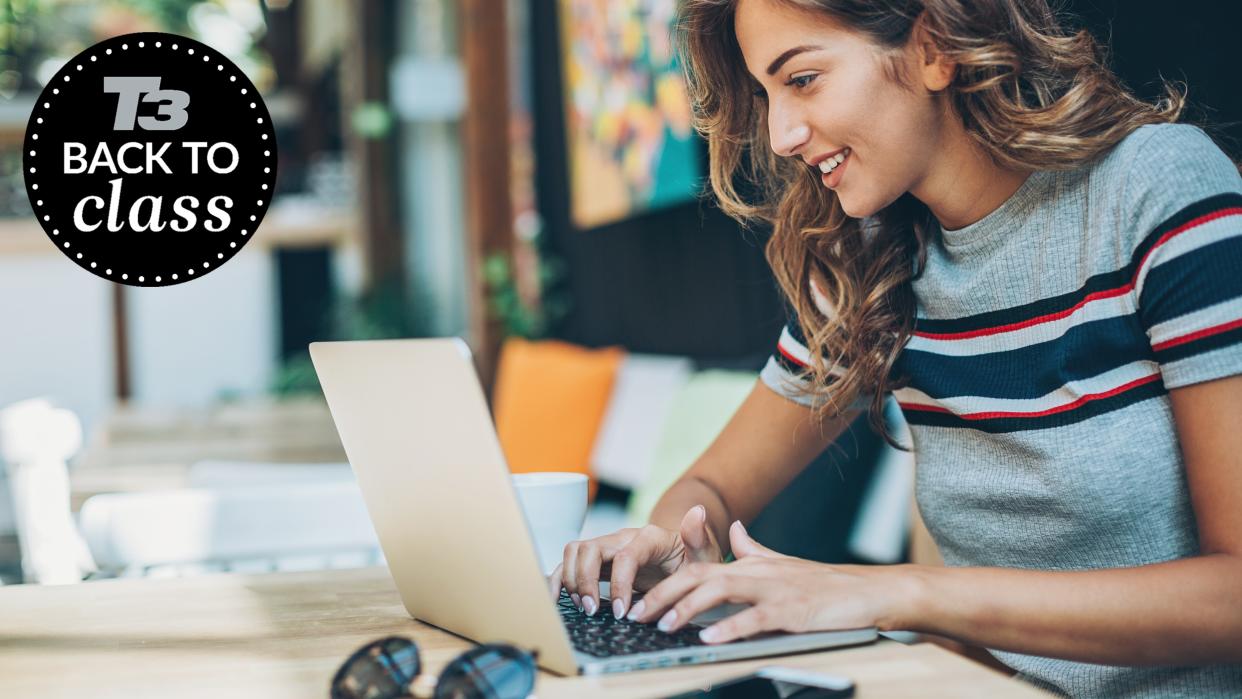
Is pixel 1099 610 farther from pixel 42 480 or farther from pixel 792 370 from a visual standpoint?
pixel 42 480

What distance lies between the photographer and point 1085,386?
1063 mm

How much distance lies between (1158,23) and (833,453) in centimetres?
77

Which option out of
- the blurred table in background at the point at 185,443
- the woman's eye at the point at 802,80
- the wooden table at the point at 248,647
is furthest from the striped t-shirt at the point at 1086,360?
the blurred table in background at the point at 185,443

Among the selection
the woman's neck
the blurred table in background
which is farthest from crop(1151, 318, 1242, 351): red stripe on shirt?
the blurred table in background

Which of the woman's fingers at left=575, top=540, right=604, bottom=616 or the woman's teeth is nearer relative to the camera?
the woman's fingers at left=575, top=540, right=604, bottom=616

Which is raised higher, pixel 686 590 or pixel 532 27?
pixel 532 27

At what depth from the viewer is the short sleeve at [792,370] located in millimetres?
1332

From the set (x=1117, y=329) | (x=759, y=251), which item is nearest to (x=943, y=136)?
(x=1117, y=329)

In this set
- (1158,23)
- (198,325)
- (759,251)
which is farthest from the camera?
(198,325)

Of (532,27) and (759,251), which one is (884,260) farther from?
(532,27)

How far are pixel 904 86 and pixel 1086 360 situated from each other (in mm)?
308

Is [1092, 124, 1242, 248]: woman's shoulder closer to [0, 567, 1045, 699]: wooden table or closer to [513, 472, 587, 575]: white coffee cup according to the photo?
[0, 567, 1045, 699]: wooden table

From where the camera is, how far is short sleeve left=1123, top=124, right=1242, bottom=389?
92cm

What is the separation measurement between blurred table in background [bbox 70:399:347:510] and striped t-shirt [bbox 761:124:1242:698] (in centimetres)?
138
